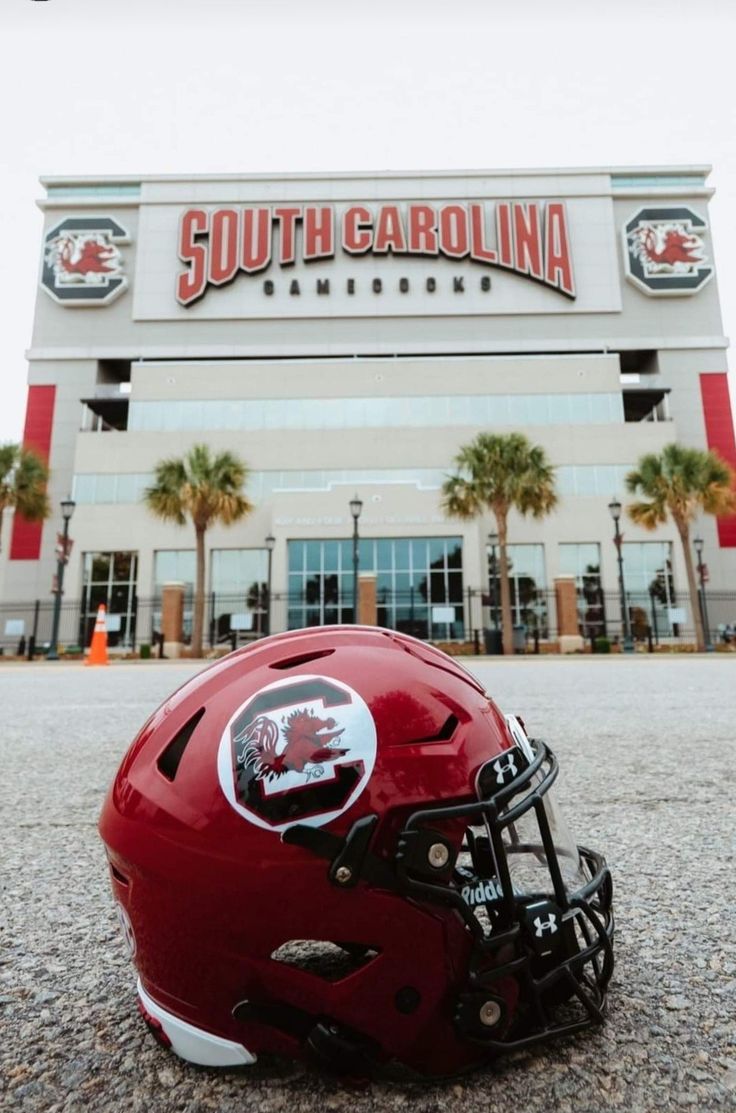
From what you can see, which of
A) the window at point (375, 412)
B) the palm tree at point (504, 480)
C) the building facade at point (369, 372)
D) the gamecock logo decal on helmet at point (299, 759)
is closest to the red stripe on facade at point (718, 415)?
the building facade at point (369, 372)

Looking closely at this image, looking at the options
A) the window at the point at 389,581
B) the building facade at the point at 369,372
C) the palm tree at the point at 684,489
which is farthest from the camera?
the building facade at the point at 369,372

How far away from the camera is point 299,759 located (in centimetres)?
101

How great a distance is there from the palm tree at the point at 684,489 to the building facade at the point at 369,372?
3.21m

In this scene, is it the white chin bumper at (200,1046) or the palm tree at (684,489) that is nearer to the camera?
the white chin bumper at (200,1046)

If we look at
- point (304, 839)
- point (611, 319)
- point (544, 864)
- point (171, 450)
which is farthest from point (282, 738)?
point (611, 319)

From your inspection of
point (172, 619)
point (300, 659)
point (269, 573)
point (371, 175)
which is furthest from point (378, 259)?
A: point (300, 659)

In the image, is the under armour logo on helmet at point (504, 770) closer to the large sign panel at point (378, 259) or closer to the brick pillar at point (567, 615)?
the brick pillar at point (567, 615)

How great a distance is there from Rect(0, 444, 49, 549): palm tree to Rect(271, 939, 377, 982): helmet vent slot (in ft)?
108

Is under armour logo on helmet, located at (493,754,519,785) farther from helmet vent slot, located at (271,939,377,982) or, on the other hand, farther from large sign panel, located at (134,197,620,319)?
large sign panel, located at (134,197,620,319)

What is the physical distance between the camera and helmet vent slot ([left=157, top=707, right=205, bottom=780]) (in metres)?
1.08

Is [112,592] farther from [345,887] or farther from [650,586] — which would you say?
[345,887]

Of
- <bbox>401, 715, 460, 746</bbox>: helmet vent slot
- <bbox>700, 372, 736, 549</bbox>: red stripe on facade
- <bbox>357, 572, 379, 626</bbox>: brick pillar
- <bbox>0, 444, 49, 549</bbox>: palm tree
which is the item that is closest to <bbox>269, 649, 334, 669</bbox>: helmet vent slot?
<bbox>401, 715, 460, 746</bbox>: helmet vent slot

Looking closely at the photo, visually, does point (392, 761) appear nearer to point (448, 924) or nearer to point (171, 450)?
point (448, 924)

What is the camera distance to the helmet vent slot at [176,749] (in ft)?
3.55
